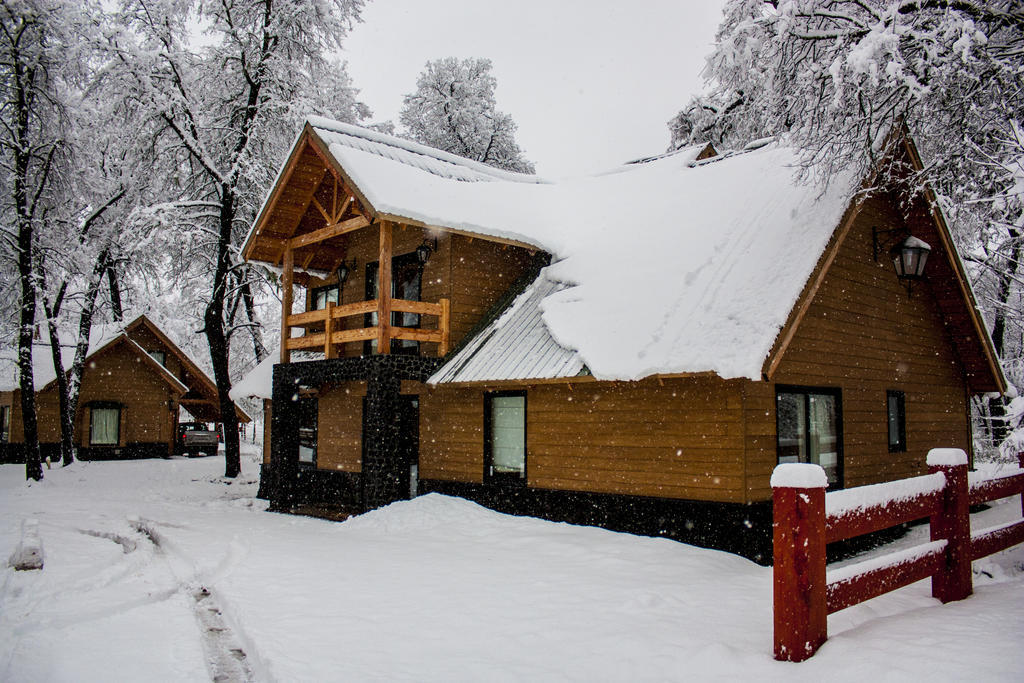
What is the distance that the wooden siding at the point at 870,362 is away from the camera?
10445 mm

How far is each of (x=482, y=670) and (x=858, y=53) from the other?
705cm

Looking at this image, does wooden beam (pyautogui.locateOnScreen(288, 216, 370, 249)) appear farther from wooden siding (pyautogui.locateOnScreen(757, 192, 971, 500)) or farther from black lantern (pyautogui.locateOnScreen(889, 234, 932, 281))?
black lantern (pyautogui.locateOnScreen(889, 234, 932, 281))

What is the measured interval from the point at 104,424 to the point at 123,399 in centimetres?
129

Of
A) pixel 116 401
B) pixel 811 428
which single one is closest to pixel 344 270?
pixel 811 428

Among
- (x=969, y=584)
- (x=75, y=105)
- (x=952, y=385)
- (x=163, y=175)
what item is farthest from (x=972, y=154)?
(x=75, y=105)

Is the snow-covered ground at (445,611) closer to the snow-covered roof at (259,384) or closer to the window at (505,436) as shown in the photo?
the window at (505,436)

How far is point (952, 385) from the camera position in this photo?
587 inches

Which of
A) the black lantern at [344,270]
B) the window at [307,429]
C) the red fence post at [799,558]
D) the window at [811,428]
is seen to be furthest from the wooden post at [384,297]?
the red fence post at [799,558]

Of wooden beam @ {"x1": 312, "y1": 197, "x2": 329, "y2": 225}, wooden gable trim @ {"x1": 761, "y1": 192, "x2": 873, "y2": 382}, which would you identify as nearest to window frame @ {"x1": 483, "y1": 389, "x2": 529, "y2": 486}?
wooden gable trim @ {"x1": 761, "y1": 192, "x2": 873, "y2": 382}

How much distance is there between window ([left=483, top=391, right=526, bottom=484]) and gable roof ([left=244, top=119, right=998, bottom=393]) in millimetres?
1006

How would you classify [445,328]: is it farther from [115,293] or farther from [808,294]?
[115,293]

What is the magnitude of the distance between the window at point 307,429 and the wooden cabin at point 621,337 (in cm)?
19

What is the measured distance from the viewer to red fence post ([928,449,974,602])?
6230 millimetres

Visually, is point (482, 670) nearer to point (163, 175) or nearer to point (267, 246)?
point (267, 246)
